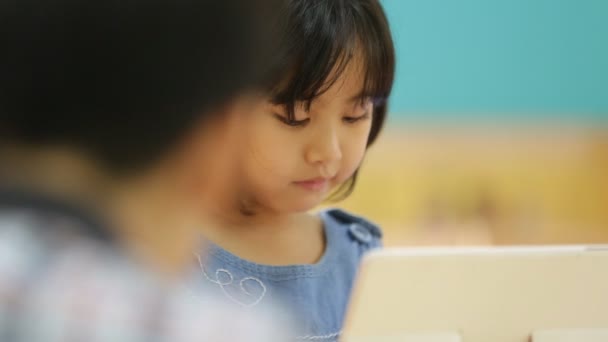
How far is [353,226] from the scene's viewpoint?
4.40ft

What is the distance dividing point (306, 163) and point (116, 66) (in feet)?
2.05

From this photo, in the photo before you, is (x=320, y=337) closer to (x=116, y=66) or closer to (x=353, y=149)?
(x=353, y=149)

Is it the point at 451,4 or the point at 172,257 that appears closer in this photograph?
the point at 172,257

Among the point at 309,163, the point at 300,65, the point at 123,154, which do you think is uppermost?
the point at 123,154

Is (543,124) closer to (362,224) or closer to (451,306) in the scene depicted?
(362,224)

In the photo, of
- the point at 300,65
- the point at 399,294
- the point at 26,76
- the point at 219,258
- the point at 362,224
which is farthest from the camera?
the point at 362,224

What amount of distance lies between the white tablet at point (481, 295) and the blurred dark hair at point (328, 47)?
12.7 inches

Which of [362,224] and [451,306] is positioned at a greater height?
[451,306]

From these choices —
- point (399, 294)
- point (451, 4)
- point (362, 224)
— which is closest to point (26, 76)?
point (399, 294)

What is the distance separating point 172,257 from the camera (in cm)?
57

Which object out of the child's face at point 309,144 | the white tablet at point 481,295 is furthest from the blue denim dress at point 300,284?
the white tablet at point 481,295

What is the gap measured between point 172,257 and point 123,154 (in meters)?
0.08

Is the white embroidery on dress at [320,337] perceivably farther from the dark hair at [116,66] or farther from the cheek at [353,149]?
the dark hair at [116,66]

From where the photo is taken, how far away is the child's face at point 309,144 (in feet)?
3.52
